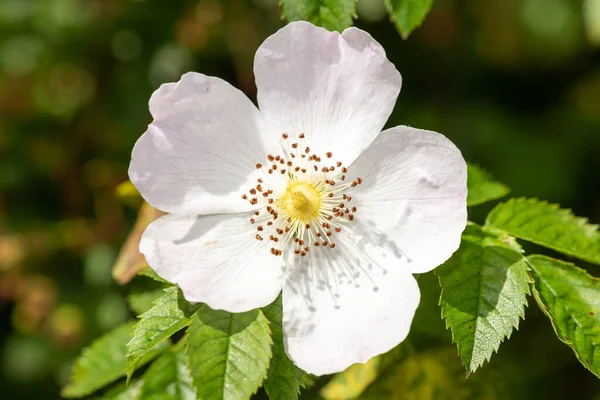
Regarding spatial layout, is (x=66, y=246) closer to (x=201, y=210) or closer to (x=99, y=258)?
(x=99, y=258)

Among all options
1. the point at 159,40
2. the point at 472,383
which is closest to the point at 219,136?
the point at 472,383

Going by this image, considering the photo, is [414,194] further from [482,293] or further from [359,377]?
[359,377]

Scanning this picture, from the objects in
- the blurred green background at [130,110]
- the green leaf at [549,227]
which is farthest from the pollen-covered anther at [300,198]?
the blurred green background at [130,110]

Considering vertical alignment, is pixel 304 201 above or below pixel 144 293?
above

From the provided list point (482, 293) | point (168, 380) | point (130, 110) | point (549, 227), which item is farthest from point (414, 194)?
point (130, 110)

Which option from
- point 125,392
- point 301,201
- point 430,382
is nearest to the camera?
point 301,201

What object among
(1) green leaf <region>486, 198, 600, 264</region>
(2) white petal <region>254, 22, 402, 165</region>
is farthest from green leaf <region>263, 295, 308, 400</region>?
(1) green leaf <region>486, 198, 600, 264</region>
